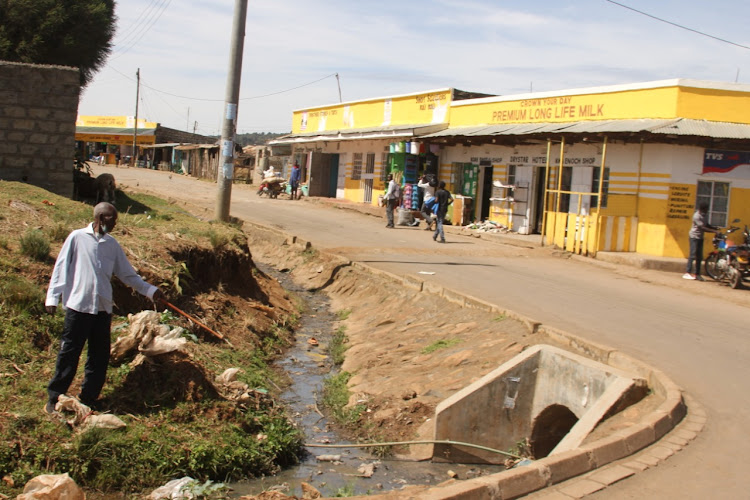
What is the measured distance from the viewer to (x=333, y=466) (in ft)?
23.9

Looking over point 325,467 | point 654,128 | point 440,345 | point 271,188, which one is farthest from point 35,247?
point 271,188

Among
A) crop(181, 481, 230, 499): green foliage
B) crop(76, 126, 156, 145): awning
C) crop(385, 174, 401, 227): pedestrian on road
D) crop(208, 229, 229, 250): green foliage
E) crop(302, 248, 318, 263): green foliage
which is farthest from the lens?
crop(76, 126, 156, 145): awning

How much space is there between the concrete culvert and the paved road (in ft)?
3.55

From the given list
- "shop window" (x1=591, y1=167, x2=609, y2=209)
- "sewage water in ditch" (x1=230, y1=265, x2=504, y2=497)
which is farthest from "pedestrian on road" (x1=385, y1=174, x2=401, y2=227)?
"sewage water in ditch" (x1=230, y1=265, x2=504, y2=497)

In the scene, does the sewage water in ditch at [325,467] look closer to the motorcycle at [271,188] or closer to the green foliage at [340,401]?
the green foliage at [340,401]

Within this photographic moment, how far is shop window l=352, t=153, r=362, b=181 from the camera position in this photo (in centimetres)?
3362

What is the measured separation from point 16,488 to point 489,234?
1802 centimetres

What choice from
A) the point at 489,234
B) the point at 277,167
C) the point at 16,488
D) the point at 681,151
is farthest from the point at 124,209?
the point at 277,167

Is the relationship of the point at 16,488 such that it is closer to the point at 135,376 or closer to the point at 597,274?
the point at 135,376

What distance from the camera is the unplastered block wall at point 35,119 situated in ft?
40.4

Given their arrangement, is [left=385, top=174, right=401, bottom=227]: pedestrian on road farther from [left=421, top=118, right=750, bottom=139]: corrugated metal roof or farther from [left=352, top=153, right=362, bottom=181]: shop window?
[left=352, top=153, right=362, bottom=181]: shop window

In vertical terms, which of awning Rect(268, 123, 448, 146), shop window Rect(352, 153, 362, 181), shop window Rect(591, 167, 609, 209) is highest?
awning Rect(268, 123, 448, 146)

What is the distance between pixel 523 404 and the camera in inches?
323

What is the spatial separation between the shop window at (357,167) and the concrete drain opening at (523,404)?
83.7ft
